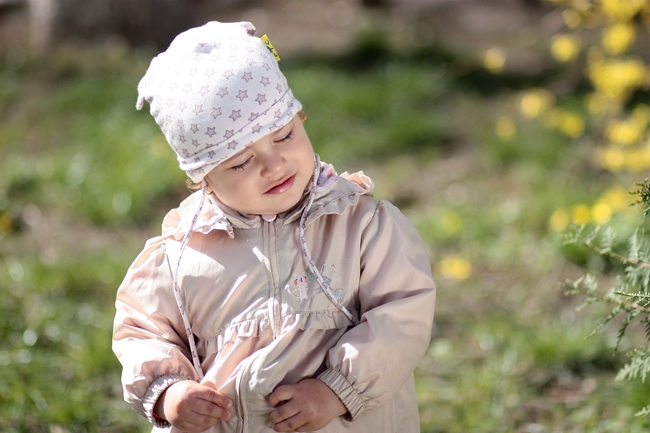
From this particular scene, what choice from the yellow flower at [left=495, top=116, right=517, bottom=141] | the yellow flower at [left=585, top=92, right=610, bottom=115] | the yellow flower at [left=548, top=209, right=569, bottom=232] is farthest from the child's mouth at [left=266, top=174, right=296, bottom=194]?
the yellow flower at [left=585, top=92, right=610, bottom=115]

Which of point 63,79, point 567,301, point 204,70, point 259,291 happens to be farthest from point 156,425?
point 63,79

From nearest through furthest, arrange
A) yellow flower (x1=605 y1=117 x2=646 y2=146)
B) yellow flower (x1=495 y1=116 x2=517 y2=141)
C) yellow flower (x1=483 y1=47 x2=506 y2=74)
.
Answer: yellow flower (x1=605 y1=117 x2=646 y2=146) < yellow flower (x1=495 y1=116 x2=517 y2=141) < yellow flower (x1=483 y1=47 x2=506 y2=74)

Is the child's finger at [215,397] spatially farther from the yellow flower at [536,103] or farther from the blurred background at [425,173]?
the yellow flower at [536,103]

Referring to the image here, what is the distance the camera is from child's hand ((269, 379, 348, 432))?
1725mm

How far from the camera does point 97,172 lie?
4.40 m

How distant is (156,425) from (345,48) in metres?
4.64

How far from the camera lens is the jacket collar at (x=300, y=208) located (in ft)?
5.99

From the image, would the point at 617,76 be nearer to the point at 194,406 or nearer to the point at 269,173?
the point at 269,173

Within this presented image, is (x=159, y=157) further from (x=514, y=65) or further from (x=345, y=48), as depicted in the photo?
(x=514, y=65)

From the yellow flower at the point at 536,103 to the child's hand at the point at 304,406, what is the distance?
10.6 ft

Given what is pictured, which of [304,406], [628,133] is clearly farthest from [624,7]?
[304,406]

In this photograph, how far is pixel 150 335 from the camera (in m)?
1.84

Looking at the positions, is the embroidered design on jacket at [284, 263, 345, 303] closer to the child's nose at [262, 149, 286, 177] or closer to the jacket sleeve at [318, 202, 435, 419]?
the jacket sleeve at [318, 202, 435, 419]

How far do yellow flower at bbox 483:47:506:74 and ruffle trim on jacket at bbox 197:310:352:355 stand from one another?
135 inches
